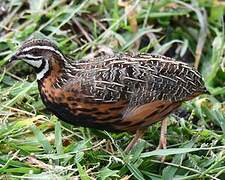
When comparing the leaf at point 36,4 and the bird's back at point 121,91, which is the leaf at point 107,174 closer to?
the bird's back at point 121,91

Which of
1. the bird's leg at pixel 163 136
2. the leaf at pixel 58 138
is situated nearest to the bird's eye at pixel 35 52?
the leaf at pixel 58 138

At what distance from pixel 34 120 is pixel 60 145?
40cm

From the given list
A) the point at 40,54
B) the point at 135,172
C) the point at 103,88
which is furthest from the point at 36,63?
the point at 135,172

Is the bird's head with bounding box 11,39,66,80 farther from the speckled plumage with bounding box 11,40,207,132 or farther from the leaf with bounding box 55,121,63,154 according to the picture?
the leaf with bounding box 55,121,63,154

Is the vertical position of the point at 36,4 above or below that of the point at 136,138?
above

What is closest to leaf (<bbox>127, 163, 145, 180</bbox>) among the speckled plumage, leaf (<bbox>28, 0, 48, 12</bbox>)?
the speckled plumage

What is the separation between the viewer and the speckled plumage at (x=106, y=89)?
194 inches

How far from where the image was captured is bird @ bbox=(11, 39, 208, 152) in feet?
16.1

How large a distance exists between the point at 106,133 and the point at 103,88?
53cm

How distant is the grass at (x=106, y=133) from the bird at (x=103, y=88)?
222mm

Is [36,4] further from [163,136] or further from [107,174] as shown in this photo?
[107,174]

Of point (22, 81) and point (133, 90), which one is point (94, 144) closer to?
point (133, 90)

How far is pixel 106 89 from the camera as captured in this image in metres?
4.95

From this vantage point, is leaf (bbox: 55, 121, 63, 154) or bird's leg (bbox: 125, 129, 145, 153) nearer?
leaf (bbox: 55, 121, 63, 154)
